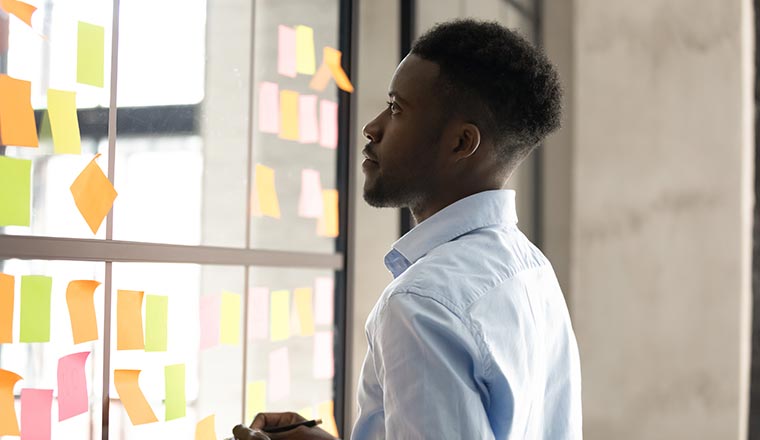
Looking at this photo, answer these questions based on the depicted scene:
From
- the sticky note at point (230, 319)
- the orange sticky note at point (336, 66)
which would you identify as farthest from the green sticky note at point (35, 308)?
the orange sticky note at point (336, 66)

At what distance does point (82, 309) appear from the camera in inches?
55.8

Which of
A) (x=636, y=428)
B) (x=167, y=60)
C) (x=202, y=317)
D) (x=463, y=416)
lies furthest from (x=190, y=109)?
(x=636, y=428)

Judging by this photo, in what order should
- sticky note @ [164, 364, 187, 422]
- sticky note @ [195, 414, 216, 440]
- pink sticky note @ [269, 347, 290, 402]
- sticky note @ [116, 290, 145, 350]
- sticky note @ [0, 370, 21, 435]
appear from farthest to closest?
pink sticky note @ [269, 347, 290, 402]
sticky note @ [195, 414, 216, 440]
sticky note @ [164, 364, 187, 422]
sticky note @ [116, 290, 145, 350]
sticky note @ [0, 370, 21, 435]

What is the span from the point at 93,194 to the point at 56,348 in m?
0.26

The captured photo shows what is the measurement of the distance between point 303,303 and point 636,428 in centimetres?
137

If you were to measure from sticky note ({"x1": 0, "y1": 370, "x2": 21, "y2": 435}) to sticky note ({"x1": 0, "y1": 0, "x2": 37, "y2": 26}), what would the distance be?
21.1 inches

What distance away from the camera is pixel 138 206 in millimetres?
1598

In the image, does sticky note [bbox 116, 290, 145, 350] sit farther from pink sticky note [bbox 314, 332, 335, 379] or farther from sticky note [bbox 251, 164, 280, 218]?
pink sticky note [bbox 314, 332, 335, 379]

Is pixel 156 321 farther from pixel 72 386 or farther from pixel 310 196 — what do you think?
pixel 310 196

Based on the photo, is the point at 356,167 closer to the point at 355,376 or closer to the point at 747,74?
the point at 355,376

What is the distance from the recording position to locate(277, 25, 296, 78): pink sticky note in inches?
81.0

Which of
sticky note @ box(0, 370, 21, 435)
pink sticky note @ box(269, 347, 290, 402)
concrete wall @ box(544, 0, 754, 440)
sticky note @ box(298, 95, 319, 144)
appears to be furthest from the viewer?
concrete wall @ box(544, 0, 754, 440)

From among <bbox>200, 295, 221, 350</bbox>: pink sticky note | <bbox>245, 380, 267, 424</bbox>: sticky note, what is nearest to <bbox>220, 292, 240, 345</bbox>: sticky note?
<bbox>200, 295, 221, 350</bbox>: pink sticky note

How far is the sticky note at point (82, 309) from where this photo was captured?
55.1 inches
